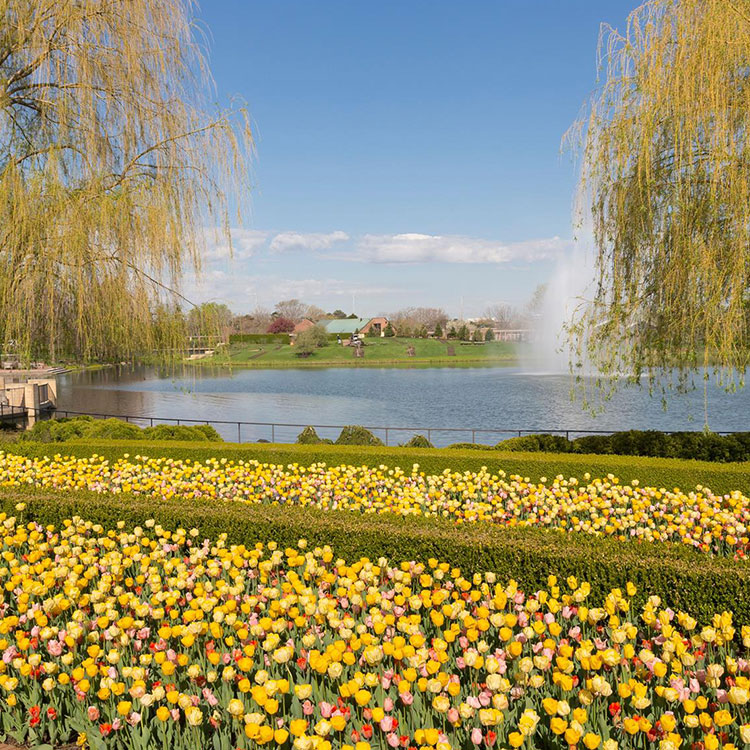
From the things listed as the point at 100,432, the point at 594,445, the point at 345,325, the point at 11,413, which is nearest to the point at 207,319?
the point at 100,432

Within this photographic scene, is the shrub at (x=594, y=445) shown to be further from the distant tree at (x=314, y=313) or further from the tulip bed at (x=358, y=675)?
the distant tree at (x=314, y=313)

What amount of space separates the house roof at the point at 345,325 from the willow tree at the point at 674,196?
109 metres

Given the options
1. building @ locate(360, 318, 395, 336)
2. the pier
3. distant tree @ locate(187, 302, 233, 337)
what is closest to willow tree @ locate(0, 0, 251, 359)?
distant tree @ locate(187, 302, 233, 337)

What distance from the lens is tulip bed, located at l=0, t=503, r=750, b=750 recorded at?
294cm

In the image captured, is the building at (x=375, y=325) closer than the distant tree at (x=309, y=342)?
No

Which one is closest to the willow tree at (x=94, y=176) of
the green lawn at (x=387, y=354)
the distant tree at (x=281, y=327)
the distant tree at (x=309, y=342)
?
the green lawn at (x=387, y=354)

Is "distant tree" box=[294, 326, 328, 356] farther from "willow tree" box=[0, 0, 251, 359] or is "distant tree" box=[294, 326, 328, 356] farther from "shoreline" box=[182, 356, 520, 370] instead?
"willow tree" box=[0, 0, 251, 359]

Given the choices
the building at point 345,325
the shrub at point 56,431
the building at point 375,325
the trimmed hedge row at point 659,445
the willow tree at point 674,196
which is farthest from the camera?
the building at point 375,325

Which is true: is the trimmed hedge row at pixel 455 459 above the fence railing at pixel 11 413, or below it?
above

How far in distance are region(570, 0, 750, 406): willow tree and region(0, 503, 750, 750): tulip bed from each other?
531 cm

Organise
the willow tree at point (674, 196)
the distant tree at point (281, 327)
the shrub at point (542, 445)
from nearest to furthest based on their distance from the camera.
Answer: the willow tree at point (674, 196) → the shrub at point (542, 445) → the distant tree at point (281, 327)

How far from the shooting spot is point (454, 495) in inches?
328

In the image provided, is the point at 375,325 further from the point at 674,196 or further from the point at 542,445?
the point at 674,196

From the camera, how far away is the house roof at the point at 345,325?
122125 millimetres
